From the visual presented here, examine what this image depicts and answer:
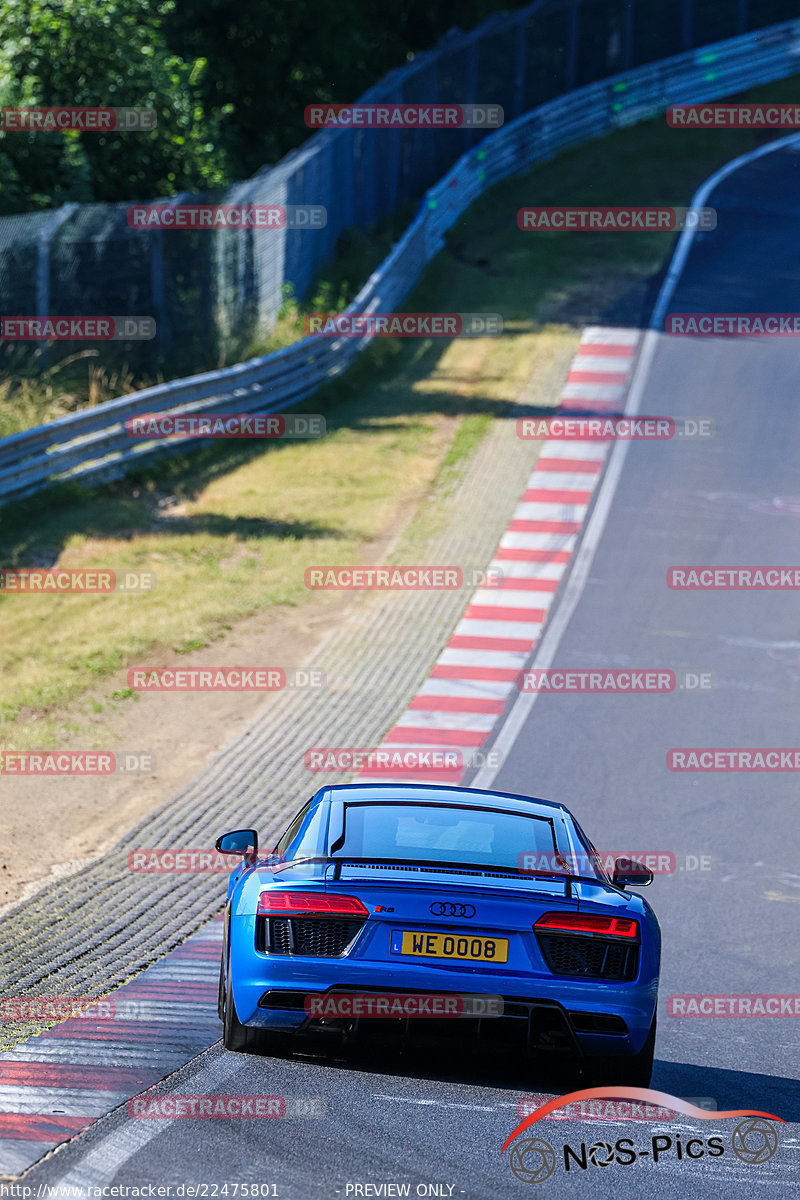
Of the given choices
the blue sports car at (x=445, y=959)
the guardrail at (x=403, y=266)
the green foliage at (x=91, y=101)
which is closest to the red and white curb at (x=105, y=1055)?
the blue sports car at (x=445, y=959)

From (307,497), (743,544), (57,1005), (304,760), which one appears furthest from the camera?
(307,497)

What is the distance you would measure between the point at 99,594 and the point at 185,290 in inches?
288

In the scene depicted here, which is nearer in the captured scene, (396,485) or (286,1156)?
(286,1156)

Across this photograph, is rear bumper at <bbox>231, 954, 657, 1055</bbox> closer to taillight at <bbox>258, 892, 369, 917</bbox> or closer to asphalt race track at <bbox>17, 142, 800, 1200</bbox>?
taillight at <bbox>258, 892, 369, 917</bbox>

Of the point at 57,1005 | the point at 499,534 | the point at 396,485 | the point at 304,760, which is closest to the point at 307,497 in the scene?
the point at 396,485

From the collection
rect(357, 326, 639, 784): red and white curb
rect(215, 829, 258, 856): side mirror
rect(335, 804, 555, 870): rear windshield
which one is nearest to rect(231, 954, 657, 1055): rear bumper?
rect(335, 804, 555, 870): rear windshield

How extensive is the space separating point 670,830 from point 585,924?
5.37m

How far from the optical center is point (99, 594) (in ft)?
53.4

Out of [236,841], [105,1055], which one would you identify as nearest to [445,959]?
[236,841]

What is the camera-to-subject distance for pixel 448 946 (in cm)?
592

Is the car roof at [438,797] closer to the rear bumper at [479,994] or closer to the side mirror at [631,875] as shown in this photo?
the side mirror at [631,875]

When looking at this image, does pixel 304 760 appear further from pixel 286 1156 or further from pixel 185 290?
pixel 185 290

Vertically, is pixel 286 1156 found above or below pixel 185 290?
below

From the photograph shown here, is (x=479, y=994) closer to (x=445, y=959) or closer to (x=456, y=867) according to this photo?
(x=445, y=959)
